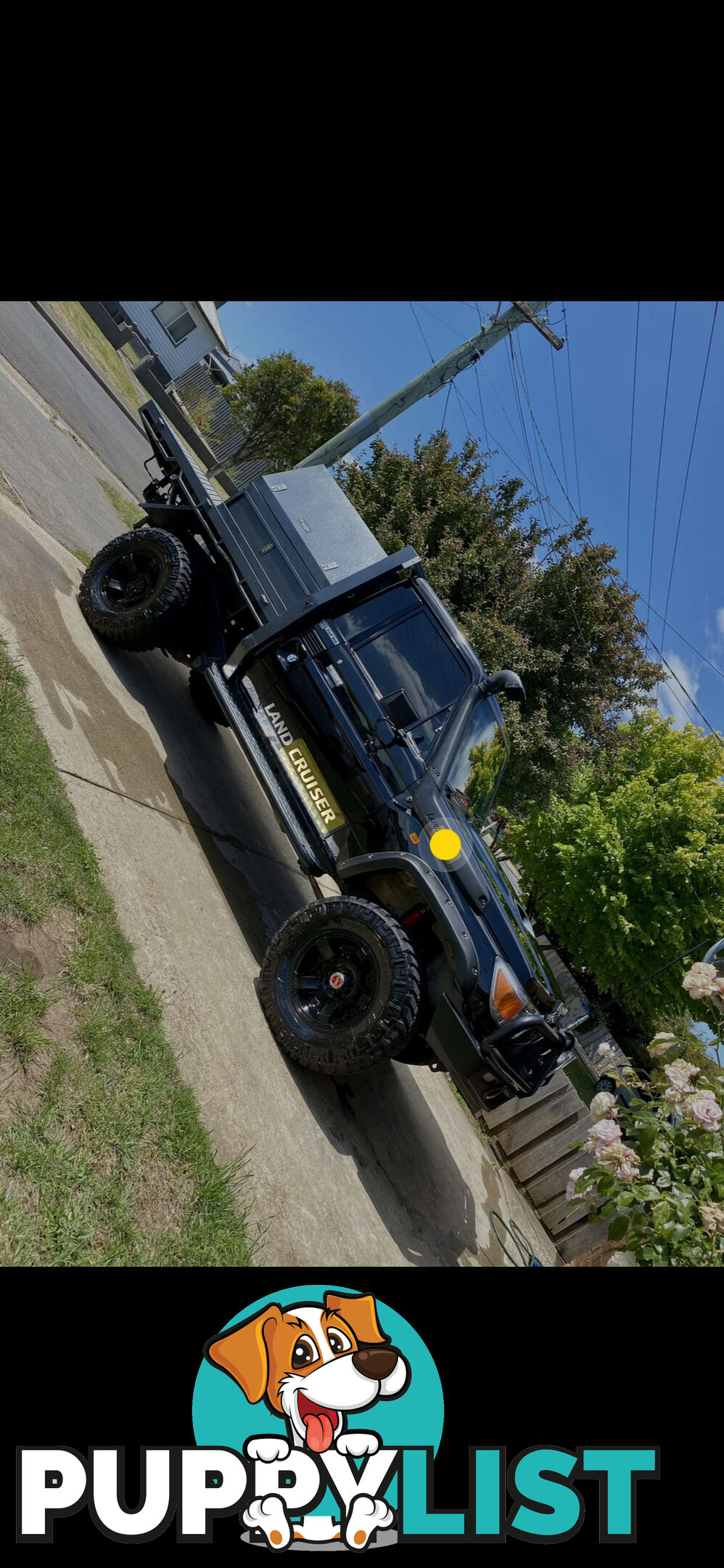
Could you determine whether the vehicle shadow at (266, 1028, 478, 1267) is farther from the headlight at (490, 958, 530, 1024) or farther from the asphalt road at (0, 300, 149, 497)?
the asphalt road at (0, 300, 149, 497)

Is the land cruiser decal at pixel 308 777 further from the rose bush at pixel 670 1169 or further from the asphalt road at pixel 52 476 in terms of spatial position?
the asphalt road at pixel 52 476

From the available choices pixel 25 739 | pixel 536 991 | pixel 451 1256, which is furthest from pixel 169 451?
pixel 451 1256

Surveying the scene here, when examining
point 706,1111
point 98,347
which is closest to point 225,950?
point 706,1111

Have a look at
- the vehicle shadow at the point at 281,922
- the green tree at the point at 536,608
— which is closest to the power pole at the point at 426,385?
the green tree at the point at 536,608

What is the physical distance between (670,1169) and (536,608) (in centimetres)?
904

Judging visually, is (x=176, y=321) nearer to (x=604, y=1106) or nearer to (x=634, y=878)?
(x=634, y=878)

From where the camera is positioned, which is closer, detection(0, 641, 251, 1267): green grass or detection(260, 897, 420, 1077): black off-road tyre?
detection(0, 641, 251, 1267): green grass

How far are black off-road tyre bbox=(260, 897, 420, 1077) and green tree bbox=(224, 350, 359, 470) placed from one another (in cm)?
2000

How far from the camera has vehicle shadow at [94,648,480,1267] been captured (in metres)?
4.44

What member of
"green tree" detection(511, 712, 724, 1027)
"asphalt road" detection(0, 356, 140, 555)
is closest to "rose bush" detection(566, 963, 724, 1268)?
"asphalt road" detection(0, 356, 140, 555)

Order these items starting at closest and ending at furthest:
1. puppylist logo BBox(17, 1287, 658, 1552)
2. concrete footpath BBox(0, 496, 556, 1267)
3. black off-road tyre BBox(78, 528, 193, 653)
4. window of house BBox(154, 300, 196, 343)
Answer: puppylist logo BBox(17, 1287, 658, 1552) < concrete footpath BBox(0, 496, 556, 1267) < black off-road tyre BBox(78, 528, 193, 653) < window of house BBox(154, 300, 196, 343)
